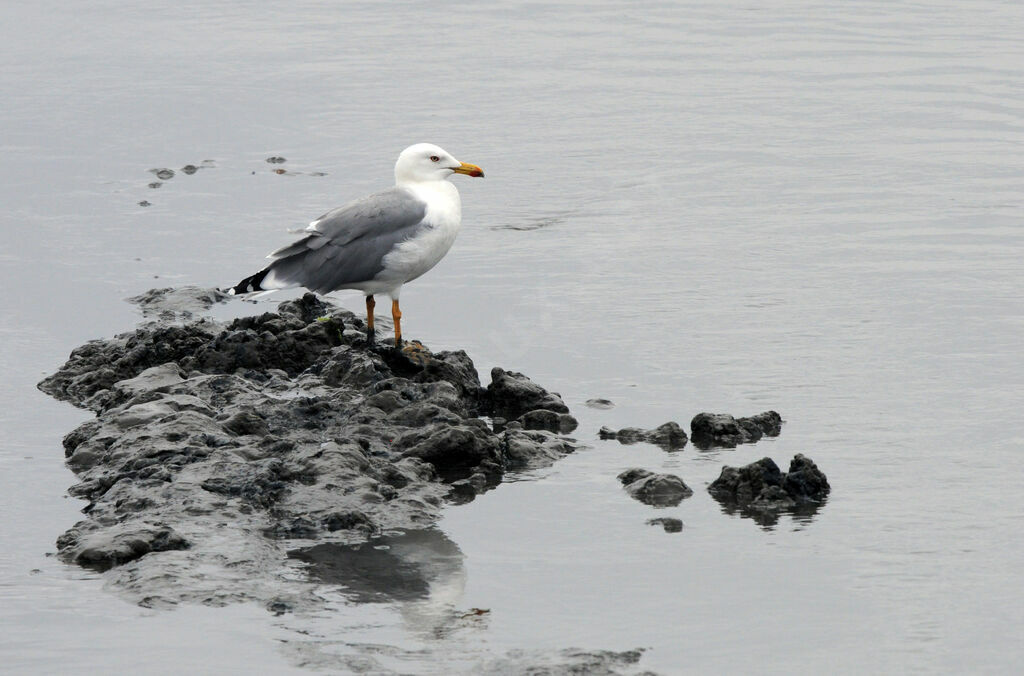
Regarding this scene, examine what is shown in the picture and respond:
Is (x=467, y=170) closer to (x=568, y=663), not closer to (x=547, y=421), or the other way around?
(x=547, y=421)

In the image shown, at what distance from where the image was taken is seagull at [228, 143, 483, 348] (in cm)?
1007

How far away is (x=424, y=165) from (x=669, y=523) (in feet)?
12.6

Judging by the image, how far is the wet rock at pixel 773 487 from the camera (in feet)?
25.5

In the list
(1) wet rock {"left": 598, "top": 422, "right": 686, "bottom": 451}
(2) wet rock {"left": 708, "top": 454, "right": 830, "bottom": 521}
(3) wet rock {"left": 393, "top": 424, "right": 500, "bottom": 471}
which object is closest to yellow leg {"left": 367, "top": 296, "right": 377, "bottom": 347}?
(3) wet rock {"left": 393, "top": 424, "right": 500, "bottom": 471}

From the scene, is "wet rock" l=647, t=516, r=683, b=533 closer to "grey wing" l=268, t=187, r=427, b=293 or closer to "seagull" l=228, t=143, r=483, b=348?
"seagull" l=228, t=143, r=483, b=348

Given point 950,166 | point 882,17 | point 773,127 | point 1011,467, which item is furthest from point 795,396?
point 882,17

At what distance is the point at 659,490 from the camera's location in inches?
311

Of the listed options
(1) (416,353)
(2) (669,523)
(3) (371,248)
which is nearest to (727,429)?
(2) (669,523)

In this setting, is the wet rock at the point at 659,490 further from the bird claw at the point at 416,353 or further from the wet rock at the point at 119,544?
the wet rock at the point at 119,544

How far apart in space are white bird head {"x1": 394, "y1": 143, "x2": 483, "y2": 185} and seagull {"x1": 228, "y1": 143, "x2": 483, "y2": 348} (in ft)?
0.08

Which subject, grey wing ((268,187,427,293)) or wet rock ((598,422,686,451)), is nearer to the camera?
wet rock ((598,422,686,451))

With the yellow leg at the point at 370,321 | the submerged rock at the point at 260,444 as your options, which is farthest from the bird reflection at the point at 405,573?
the yellow leg at the point at 370,321

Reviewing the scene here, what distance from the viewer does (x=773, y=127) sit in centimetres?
1547

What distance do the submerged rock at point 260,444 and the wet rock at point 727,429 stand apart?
71 cm
